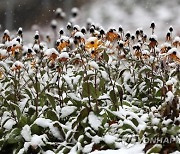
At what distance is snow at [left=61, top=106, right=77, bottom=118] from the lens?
2.63 m

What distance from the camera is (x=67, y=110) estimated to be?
2645 millimetres

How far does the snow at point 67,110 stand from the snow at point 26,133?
25cm

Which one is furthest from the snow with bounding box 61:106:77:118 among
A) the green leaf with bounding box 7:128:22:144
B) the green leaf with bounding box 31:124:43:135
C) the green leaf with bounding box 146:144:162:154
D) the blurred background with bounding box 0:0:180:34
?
the blurred background with bounding box 0:0:180:34

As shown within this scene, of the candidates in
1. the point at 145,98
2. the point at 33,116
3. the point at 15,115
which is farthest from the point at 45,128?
the point at 145,98

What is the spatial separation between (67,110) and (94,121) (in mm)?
253

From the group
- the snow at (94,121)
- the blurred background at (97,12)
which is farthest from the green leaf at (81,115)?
the blurred background at (97,12)

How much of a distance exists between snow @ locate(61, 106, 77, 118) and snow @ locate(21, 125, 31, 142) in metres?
0.25

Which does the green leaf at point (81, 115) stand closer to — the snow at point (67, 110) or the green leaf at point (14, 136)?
the snow at point (67, 110)

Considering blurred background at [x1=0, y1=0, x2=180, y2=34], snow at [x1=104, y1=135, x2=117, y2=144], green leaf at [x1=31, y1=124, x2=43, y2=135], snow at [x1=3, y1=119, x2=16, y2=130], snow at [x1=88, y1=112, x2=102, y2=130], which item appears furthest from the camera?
blurred background at [x1=0, y1=0, x2=180, y2=34]

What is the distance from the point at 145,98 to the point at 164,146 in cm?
107

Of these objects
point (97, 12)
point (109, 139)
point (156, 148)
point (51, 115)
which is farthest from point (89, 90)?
point (97, 12)

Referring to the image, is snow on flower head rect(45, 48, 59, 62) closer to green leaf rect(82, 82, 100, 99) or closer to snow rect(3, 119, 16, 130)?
green leaf rect(82, 82, 100, 99)

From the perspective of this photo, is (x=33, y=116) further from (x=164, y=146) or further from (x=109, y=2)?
(x=109, y=2)
